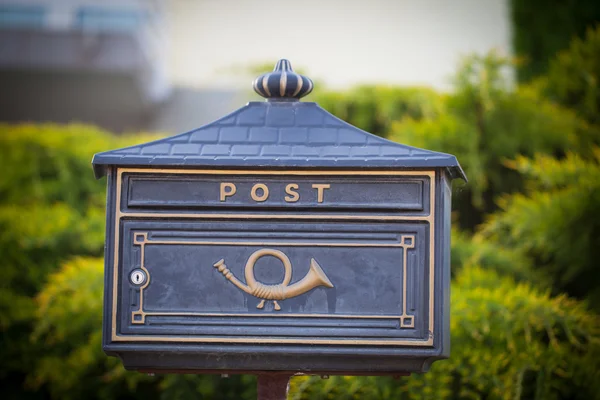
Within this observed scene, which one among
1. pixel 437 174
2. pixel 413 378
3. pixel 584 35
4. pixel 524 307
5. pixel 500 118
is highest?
pixel 584 35

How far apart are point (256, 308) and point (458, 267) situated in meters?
2.66

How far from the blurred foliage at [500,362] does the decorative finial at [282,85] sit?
1.53 m

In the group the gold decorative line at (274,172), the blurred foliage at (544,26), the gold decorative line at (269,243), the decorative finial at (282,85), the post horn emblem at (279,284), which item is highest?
the blurred foliage at (544,26)

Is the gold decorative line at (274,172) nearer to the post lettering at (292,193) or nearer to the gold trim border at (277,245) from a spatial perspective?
the post lettering at (292,193)

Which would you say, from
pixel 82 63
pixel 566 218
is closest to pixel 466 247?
pixel 566 218

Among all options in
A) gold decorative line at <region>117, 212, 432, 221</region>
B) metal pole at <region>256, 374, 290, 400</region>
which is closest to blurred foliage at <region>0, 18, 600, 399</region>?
metal pole at <region>256, 374, 290, 400</region>

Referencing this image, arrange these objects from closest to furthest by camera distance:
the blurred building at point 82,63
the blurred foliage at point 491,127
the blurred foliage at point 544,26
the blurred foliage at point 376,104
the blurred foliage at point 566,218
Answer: the blurred foliage at point 566,218, the blurred foliage at point 491,127, the blurred foliage at point 376,104, the blurred foliage at point 544,26, the blurred building at point 82,63

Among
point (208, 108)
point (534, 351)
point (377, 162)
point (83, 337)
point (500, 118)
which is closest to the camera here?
point (377, 162)

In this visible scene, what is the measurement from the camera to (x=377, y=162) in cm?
233

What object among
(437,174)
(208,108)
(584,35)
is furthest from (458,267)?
(208,108)

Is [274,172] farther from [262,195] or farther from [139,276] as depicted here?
[139,276]

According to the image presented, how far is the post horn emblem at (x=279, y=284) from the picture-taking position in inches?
92.3

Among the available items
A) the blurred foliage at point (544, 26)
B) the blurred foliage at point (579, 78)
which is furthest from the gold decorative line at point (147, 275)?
the blurred foliage at point (544, 26)

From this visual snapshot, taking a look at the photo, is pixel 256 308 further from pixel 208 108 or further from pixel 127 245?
pixel 208 108
